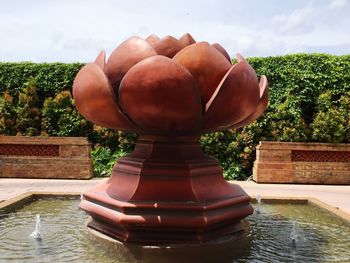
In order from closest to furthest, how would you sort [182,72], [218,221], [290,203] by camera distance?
[182,72]
[218,221]
[290,203]

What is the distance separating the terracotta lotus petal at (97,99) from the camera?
389 centimetres

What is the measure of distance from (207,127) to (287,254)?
1315mm

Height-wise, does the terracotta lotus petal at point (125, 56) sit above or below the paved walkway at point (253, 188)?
above

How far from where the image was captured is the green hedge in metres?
11.0

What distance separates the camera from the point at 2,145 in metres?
10.8

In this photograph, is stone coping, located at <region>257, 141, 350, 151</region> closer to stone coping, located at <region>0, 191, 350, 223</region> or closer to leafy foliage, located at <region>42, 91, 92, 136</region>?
stone coping, located at <region>0, 191, 350, 223</region>

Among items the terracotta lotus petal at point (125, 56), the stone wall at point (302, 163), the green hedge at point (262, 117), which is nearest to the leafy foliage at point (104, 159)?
the green hedge at point (262, 117)

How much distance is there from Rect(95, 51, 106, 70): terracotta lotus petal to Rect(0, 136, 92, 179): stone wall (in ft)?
20.8

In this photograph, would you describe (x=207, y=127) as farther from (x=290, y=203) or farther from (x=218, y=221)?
(x=290, y=203)

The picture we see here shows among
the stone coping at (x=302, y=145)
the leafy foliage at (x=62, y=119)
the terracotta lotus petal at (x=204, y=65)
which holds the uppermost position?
the terracotta lotus petal at (x=204, y=65)

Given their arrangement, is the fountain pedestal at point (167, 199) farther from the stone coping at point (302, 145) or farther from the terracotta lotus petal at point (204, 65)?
the stone coping at point (302, 145)

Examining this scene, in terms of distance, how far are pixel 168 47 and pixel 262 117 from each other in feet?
23.7

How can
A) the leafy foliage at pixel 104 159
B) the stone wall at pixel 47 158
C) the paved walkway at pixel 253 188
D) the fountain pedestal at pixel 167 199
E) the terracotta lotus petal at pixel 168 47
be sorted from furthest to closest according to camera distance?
the leafy foliage at pixel 104 159, the stone wall at pixel 47 158, the paved walkway at pixel 253 188, the terracotta lotus petal at pixel 168 47, the fountain pedestal at pixel 167 199

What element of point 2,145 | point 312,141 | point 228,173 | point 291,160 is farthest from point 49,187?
point 312,141
